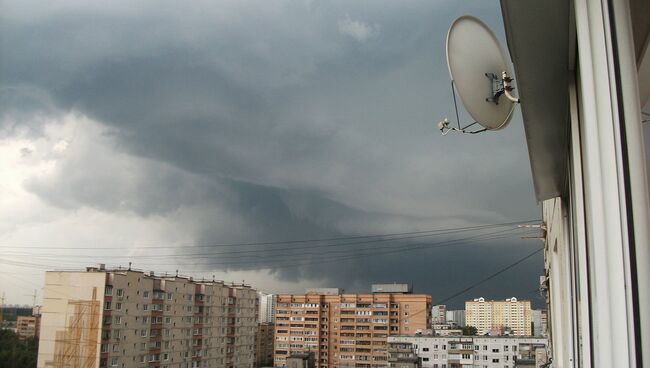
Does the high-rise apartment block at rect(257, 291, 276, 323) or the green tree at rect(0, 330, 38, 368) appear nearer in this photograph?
the green tree at rect(0, 330, 38, 368)

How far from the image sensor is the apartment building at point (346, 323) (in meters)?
39.4

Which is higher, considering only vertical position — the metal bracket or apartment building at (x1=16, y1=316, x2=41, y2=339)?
the metal bracket

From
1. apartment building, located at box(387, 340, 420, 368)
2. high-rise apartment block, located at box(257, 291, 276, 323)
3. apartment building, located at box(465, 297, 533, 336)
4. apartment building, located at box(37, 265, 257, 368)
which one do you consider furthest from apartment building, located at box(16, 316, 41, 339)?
high-rise apartment block, located at box(257, 291, 276, 323)

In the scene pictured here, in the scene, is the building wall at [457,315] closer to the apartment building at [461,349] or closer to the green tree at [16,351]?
the apartment building at [461,349]

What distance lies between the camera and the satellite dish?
1.70 m

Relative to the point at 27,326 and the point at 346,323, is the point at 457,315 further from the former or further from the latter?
the point at 27,326

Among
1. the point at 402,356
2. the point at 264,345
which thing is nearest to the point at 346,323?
the point at 264,345

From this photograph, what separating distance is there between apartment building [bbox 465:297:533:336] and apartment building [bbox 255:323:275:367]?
23979mm

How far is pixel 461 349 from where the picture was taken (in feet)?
98.8

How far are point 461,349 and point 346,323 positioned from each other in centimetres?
1287

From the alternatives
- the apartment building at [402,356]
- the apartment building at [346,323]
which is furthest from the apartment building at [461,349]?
the apartment building at [346,323]

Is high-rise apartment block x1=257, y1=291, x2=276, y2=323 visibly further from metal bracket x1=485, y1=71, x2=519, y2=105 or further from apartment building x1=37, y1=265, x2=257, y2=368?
metal bracket x1=485, y1=71, x2=519, y2=105

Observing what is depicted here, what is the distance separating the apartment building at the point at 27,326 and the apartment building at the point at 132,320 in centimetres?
206

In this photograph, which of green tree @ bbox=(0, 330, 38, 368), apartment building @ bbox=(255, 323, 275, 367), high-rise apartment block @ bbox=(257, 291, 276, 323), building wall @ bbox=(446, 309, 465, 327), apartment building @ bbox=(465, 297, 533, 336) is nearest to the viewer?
green tree @ bbox=(0, 330, 38, 368)
